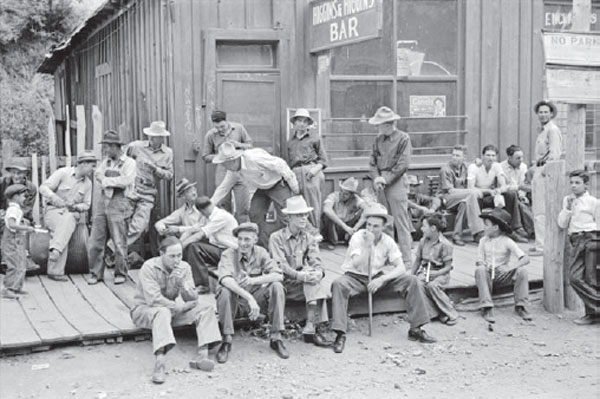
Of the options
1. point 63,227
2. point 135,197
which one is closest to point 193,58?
point 135,197

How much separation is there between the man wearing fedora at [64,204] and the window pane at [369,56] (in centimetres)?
382

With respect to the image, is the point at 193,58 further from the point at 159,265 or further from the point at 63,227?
the point at 159,265

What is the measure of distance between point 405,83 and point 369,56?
0.71 m

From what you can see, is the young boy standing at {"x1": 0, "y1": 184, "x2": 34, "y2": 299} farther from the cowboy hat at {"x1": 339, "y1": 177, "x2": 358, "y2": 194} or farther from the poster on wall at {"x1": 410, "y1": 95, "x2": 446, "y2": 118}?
the poster on wall at {"x1": 410, "y1": 95, "x2": 446, "y2": 118}

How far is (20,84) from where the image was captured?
81.5ft

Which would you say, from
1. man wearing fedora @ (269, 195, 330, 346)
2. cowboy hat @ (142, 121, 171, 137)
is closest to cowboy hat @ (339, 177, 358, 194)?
cowboy hat @ (142, 121, 171, 137)

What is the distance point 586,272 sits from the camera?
9.50 metres

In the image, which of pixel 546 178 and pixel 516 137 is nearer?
pixel 546 178

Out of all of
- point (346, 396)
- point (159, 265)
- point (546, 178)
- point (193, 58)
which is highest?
point (193, 58)

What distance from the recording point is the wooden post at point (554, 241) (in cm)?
976

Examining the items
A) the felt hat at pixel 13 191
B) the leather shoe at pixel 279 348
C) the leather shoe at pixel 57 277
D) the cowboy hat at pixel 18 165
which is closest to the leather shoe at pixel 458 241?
the leather shoe at pixel 279 348

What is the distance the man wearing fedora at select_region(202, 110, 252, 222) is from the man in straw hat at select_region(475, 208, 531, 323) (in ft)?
10.0

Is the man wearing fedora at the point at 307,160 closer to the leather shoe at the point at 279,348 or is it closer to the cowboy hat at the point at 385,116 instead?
the cowboy hat at the point at 385,116

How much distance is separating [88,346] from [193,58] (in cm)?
459
